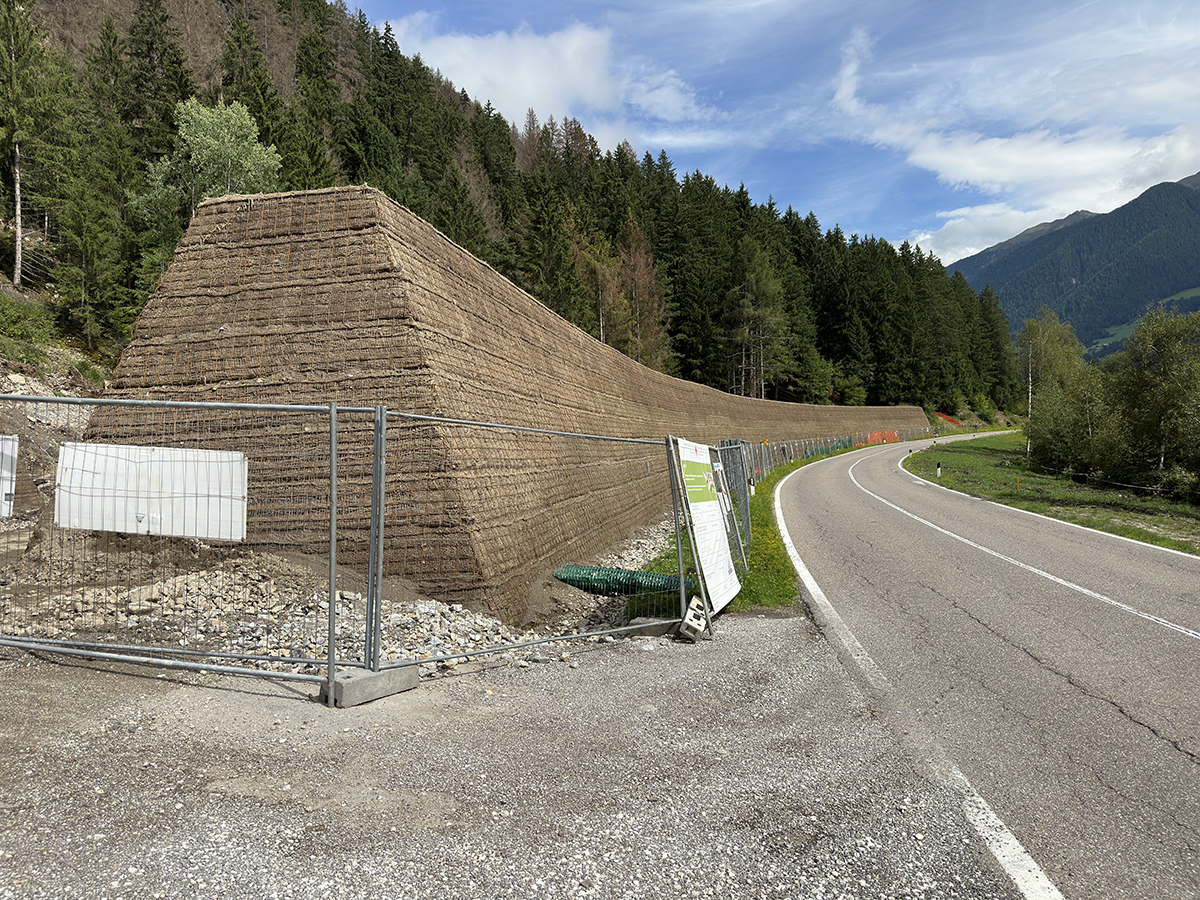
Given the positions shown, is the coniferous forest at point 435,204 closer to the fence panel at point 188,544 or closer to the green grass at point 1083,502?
the green grass at point 1083,502

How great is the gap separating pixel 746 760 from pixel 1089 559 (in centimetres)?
963

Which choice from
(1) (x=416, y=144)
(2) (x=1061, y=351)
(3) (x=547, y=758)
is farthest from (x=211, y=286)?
(2) (x=1061, y=351)

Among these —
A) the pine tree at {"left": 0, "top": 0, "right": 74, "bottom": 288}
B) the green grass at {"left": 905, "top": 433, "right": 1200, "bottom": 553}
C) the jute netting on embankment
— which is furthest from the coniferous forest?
the jute netting on embankment

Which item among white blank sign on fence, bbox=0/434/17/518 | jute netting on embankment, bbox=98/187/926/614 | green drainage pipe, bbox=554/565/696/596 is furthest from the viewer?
green drainage pipe, bbox=554/565/696/596

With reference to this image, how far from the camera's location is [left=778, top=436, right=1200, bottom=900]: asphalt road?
2.99 metres

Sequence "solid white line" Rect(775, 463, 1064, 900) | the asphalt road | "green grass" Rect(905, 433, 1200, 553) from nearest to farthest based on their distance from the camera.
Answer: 1. "solid white line" Rect(775, 463, 1064, 900)
2. the asphalt road
3. "green grass" Rect(905, 433, 1200, 553)

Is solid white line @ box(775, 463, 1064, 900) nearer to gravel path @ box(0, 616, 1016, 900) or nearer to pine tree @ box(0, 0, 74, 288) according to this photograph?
gravel path @ box(0, 616, 1016, 900)

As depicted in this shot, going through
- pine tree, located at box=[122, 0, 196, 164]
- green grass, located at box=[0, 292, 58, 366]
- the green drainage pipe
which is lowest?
the green drainage pipe

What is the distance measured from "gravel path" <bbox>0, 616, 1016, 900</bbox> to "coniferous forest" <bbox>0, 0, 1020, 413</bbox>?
3472 cm

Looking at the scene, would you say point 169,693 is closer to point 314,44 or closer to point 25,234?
point 25,234

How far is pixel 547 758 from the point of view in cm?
372

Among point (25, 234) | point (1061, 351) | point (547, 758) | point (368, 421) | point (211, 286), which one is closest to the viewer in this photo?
point (547, 758)

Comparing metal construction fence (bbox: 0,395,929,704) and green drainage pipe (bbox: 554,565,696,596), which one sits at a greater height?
metal construction fence (bbox: 0,395,929,704)

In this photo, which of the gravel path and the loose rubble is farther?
the loose rubble
